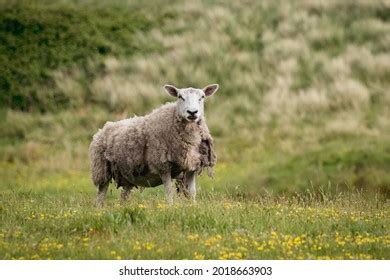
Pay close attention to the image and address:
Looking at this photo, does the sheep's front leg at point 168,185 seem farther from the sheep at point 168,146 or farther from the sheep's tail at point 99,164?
the sheep's tail at point 99,164

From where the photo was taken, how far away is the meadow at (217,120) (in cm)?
1084

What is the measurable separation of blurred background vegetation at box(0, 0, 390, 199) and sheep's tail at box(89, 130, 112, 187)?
4.52 m

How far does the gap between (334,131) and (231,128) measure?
309 centimetres

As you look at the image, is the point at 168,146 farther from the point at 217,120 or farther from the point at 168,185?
the point at 217,120

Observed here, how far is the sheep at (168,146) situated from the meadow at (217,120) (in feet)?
1.86

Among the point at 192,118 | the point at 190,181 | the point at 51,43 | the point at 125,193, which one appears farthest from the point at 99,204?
the point at 51,43

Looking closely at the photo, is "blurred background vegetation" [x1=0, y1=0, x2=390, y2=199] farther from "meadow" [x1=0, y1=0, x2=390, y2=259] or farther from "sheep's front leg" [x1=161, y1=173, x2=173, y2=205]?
"sheep's front leg" [x1=161, y1=173, x2=173, y2=205]

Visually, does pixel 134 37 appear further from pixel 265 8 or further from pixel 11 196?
pixel 11 196

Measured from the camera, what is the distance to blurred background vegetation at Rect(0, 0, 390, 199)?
2144 cm

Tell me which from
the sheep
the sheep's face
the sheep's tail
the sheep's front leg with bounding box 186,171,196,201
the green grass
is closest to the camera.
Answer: the green grass

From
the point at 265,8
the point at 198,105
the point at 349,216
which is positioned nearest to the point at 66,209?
the point at 198,105

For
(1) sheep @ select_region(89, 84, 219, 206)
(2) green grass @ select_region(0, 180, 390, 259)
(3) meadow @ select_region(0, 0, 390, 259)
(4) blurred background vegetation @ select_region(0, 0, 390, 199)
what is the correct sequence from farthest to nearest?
(4) blurred background vegetation @ select_region(0, 0, 390, 199), (1) sheep @ select_region(89, 84, 219, 206), (3) meadow @ select_region(0, 0, 390, 259), (2) green grass @ select_region(0, 180, 390, 259)

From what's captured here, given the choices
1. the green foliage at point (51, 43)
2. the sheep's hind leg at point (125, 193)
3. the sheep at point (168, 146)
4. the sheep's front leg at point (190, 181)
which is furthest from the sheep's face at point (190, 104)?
the green foliage at point (51, 43)

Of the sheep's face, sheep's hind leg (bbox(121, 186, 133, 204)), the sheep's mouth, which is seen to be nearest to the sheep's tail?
sheep's hind leg (bbox(121, 186, 133, 204))
